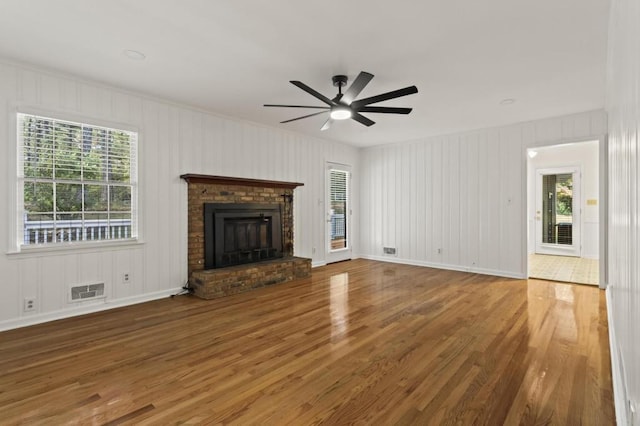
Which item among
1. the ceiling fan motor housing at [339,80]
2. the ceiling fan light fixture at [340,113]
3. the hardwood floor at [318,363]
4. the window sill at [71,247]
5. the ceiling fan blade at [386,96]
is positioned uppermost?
the ceiling fan motor housing at [339,80]

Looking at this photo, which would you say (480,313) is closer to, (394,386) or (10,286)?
(394,386)

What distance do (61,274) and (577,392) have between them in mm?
5021

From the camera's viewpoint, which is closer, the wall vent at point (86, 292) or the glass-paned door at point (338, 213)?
the wall vent at point (86, 292)

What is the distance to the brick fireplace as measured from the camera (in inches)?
189

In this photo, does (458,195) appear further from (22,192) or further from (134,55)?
(22,192)

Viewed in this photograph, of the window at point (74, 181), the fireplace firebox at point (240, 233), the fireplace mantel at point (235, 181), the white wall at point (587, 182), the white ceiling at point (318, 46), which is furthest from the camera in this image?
the white wall at point (587, 182)

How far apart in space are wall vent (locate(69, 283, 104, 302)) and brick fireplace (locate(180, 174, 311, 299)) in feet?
3.74

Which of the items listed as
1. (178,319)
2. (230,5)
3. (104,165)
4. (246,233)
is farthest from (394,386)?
(104,165)

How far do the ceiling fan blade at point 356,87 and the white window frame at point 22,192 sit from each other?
289cm

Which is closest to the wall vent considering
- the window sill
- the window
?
the window sill

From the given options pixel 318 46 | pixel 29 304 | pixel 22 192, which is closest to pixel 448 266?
pixel 318 46

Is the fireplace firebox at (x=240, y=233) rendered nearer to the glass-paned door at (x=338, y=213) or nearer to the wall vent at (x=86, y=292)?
the wall vent at (x=86, y=292)

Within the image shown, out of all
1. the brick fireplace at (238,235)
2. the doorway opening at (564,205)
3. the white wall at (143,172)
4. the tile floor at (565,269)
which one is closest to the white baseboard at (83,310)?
the white wall at (143,172)

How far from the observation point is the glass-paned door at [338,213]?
7266 millimetres
